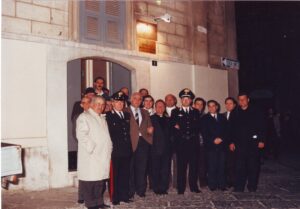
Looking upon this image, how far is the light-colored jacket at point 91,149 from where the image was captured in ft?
16.7

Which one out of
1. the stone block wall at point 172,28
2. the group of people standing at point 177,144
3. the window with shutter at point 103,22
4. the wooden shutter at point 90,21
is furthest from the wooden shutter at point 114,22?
the group of people standing at point 177,144

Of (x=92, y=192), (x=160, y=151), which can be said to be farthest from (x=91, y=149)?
(x=160, y=151)

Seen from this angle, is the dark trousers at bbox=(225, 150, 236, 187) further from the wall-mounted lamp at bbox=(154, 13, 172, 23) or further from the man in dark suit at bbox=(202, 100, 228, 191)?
the wall-mounted lamp at bbox=(154, 13, 172, 23)

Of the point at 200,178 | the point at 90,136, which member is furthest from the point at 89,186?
the point at 200,178

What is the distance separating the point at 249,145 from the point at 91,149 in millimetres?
3256

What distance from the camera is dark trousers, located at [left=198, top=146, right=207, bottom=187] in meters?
7.11

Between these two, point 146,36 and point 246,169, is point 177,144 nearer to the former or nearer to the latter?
point 246,169

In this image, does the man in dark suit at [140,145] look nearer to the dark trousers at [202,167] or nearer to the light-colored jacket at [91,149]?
the light-colored jacket at [91,149]

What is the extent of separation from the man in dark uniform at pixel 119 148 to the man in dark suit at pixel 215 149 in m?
1.77

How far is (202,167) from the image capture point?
7184mm

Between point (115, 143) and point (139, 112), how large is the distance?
97 centimetres

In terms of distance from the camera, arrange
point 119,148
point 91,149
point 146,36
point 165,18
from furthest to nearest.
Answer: point 165,18 → point 146,36 → point 119,148 → point 91,149

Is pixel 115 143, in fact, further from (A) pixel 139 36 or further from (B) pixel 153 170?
(A) pixel 139 36

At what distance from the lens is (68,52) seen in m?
7.69
